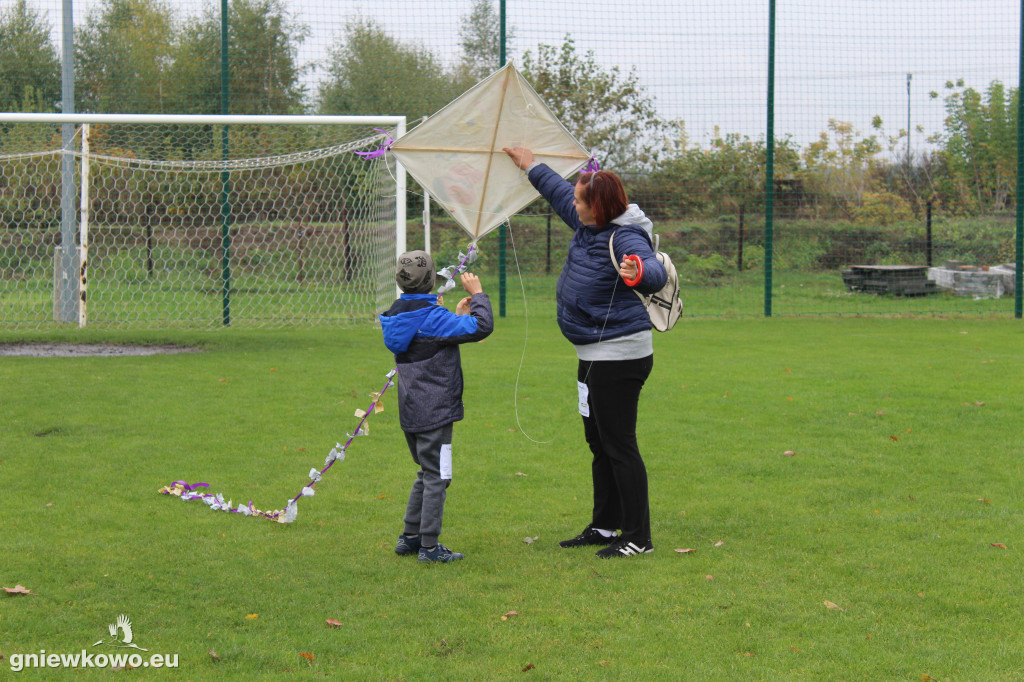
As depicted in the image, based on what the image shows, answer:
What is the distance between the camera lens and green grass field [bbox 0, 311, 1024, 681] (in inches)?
136

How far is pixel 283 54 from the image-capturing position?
525 inches

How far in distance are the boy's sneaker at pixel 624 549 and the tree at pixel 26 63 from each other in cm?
1129

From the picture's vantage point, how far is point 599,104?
48.5ft

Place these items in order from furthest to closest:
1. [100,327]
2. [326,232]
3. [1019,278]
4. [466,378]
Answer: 1. [1019,278]
2. [326,232]
3. [100,327]
4. [466,378]

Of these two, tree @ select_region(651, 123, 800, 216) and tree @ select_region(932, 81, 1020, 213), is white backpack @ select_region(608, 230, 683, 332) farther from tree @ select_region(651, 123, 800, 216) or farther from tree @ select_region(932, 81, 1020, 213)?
tree @ select_region(932, 81, 1020, 213)

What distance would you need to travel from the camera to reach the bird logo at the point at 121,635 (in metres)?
3.47

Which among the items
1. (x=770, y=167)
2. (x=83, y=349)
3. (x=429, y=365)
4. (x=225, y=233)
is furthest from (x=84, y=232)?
(x=770, y=167)

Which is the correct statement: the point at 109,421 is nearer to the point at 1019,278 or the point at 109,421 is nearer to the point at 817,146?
the point at 817,146

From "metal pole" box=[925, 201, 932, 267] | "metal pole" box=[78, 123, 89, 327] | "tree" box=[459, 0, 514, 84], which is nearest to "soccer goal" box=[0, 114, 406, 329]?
"metal pole" box=[78, 123, 89, 327]

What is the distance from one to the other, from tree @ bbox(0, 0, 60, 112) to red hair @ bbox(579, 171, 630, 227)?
35.7 feet

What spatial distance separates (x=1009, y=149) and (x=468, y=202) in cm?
1226

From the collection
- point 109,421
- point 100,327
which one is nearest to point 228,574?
point 109,421

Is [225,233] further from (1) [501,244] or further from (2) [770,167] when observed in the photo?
(2) [770,167]

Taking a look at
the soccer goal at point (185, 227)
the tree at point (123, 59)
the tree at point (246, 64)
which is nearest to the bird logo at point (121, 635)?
the soccer goal at point (185, 227)
